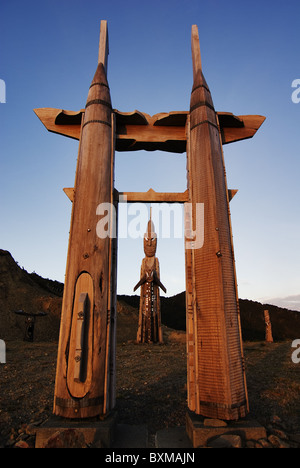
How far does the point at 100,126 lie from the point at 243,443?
437cm

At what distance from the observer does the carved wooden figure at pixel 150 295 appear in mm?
11273

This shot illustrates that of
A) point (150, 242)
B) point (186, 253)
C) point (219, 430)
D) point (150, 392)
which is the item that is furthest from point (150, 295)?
point (219, 430)

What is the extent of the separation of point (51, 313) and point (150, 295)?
776cm

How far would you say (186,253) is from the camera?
3744 mm

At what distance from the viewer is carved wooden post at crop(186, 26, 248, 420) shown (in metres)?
3.03

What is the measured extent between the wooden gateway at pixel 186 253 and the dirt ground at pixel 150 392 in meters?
0.69

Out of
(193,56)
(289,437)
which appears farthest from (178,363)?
(193,56)

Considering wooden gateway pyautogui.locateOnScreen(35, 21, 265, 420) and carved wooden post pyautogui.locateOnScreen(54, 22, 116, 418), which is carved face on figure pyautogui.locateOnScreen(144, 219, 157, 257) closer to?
wooden gateway pyautogui.locateOnScreen(35, 21, 265, 420)

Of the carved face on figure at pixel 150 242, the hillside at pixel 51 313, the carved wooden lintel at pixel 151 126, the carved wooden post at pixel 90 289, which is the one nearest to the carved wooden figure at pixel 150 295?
the carved face on figure at pixel 150 242

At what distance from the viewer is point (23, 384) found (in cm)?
547

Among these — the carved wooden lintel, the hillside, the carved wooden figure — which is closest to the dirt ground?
the carved wooden figure

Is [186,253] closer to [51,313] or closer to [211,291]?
[211,291]

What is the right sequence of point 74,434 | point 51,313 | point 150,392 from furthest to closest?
point 51,313, point 150,392, point 74,434

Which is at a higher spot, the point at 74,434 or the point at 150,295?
the point at 150,295
